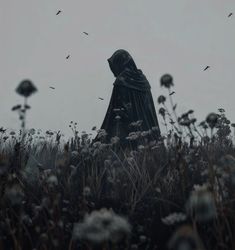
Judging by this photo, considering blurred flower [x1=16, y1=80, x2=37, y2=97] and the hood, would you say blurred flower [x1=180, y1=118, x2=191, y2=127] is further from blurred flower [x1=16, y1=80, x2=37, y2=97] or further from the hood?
the hood

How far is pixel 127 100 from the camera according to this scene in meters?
8.59

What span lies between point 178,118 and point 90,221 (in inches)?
60.6

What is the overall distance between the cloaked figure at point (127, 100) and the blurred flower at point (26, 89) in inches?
219

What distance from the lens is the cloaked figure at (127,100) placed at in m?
8.21

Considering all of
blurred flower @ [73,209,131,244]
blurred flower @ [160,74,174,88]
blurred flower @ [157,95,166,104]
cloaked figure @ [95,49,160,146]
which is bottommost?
blurred flower @ [73,209,131,244]

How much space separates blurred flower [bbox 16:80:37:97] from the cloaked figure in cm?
556

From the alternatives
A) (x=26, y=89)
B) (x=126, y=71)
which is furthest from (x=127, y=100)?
(x=26, y=89)

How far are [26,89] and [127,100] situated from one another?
20.2ft

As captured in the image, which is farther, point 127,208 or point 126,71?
point 126,71

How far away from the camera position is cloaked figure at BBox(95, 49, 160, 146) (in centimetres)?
821

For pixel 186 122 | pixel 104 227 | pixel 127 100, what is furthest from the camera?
pixel 127 100

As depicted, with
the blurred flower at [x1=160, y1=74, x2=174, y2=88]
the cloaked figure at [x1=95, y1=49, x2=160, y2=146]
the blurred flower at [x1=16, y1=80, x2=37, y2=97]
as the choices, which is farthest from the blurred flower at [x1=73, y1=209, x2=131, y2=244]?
the cloaked figure at [x1=95, y1=49, x2=160, y2=146]

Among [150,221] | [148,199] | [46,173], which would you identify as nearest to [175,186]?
[148,199]

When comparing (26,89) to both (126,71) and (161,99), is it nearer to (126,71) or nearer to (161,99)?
(161,99)
